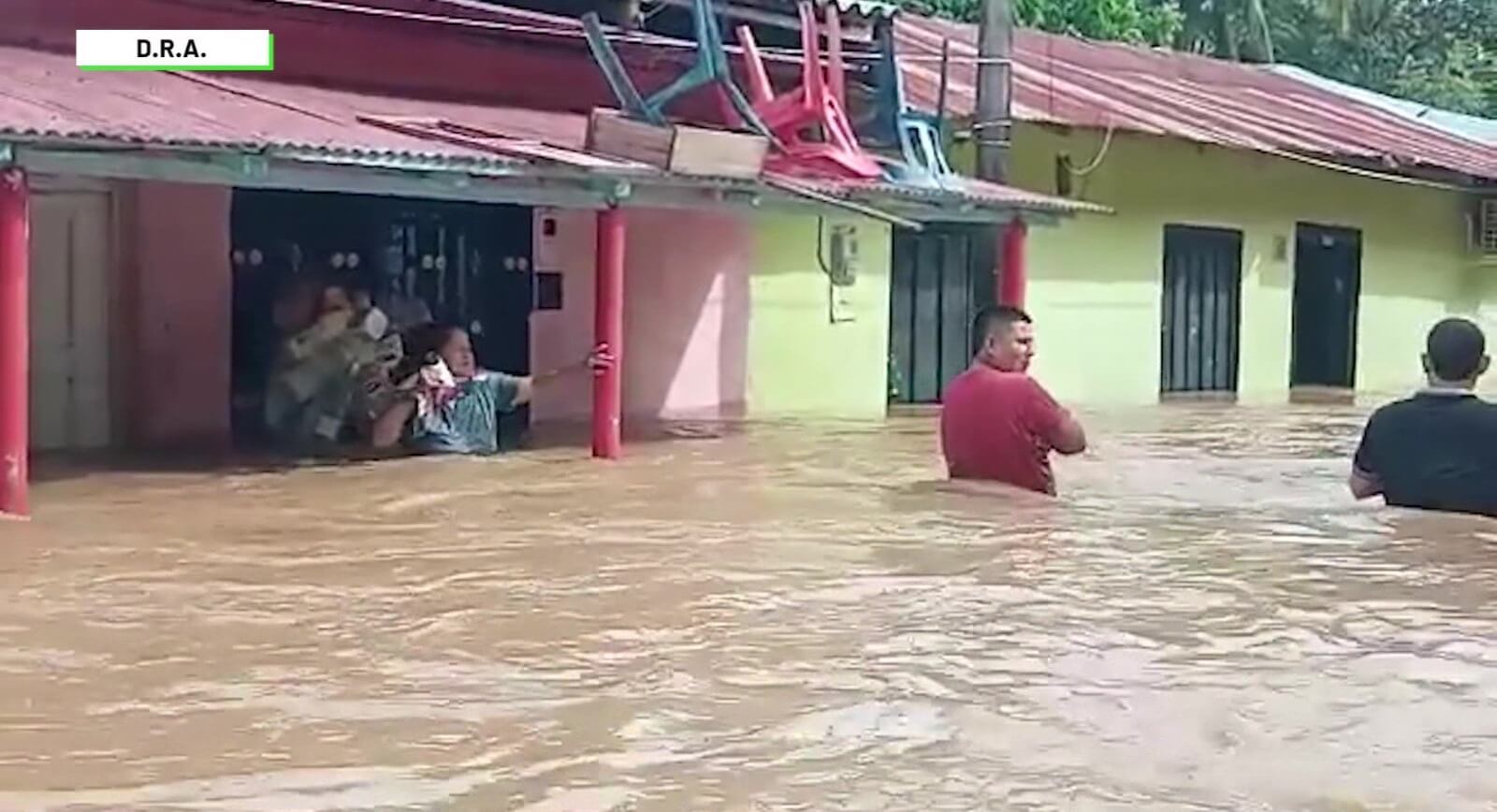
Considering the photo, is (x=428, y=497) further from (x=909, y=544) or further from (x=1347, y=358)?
(x=1347, y=358)

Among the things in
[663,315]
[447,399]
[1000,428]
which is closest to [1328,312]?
[663,315]

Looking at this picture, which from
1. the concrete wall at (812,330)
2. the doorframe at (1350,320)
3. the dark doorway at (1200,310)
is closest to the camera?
the concrete wall at (812,330)

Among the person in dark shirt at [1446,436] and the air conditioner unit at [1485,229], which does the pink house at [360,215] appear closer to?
the person in dark shirt at [1446,436]

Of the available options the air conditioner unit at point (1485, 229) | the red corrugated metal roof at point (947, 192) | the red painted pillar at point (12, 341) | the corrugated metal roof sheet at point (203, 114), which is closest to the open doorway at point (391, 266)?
the corrugated metal roof sheet at point (203, 114)

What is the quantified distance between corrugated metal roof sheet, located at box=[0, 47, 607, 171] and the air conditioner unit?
15.9 meters

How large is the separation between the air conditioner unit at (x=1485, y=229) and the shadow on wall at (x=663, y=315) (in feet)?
40.2

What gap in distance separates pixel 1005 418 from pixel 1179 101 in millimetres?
13440

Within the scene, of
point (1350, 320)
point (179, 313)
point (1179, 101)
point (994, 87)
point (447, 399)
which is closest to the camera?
point (447, 399)

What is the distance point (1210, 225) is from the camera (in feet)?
76.1

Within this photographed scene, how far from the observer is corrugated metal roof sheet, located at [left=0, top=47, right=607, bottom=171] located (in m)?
10.7

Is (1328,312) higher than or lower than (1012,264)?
lower

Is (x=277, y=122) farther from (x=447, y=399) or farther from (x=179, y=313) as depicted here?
(x=179, y=313)

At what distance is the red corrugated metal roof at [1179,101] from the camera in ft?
66.8

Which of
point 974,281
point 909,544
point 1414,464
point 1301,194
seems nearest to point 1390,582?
point 1414,464
